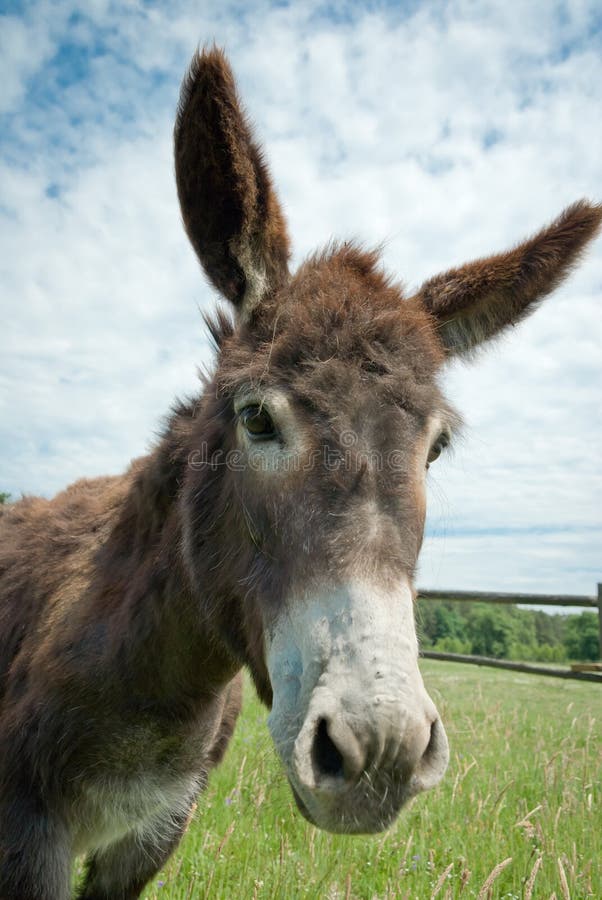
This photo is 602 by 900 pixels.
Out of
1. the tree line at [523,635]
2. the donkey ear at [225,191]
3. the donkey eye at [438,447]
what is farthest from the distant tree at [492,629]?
the donkey ear at [225,191]

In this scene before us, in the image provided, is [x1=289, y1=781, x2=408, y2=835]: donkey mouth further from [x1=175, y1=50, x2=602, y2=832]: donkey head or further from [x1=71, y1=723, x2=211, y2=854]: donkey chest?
[x1=71, y1=723, x2=211, y2=854]: donkey chest

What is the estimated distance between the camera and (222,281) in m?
2.61

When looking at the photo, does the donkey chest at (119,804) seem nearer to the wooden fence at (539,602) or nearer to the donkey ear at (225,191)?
the donkey ear at (225,191)

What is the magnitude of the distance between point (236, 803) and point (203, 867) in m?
0.76

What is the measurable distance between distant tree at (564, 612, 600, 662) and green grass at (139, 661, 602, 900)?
75.5 feet

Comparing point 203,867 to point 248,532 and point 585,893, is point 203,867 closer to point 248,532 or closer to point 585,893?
point 585,893

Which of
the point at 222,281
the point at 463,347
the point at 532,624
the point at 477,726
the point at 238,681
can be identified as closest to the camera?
the point at 222,281

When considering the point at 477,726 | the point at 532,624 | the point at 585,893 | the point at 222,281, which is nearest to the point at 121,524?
the point at 222,281

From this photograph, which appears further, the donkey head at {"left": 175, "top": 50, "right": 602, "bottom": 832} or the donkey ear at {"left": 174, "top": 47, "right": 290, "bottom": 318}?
the donkey ear at {"left": 174, "top": 47, "right": 290, "bottom": 318}

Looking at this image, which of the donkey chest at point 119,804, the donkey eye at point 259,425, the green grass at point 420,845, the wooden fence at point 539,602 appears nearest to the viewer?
the donkey eye at point 259,425

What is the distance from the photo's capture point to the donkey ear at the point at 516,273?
2943 mm

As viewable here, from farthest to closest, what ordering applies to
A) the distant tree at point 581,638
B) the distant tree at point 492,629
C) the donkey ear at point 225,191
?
the distant tree at point 492,629 < the distant tree at point 581,638 < the donkey ear at point 225,191

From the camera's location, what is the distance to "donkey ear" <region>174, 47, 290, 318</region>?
2383 mm

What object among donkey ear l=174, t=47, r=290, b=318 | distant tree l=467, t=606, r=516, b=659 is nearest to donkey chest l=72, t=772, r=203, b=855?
donkey ear l=174, t=47, r=290, b=318
